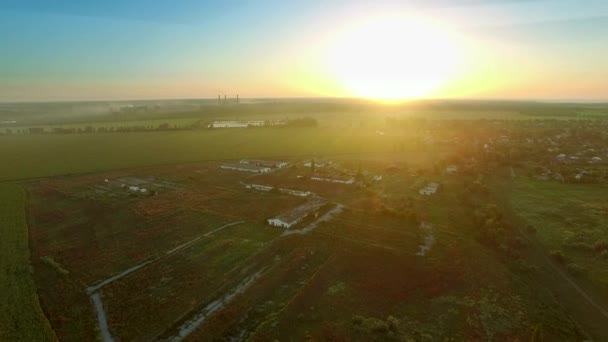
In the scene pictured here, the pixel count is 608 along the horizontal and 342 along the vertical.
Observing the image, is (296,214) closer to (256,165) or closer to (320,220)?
(320,220)

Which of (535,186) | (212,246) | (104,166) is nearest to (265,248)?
(212,246)

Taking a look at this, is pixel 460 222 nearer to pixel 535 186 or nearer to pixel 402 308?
pixel 402 308

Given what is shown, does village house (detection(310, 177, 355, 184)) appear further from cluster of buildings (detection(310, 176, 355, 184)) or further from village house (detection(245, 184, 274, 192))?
village house (detection(245, 184, 274, 192))

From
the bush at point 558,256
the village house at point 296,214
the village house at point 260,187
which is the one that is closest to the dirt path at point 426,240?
the bush at point 558,256

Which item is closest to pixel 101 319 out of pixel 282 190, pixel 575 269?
pixel 282 190

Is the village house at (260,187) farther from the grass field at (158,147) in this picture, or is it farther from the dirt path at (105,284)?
the grass field at (158,147)

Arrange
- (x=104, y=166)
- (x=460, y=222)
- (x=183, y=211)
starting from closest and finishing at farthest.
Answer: (x=460, y=222)
(x=183, y=211)
(x=104, y=166)

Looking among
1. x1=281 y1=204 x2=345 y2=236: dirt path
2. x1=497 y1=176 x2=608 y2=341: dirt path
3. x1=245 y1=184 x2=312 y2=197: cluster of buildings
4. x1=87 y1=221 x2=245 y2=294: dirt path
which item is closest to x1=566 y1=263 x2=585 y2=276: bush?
x1=497 y1=176 x2=608 y2=341: dirt path
